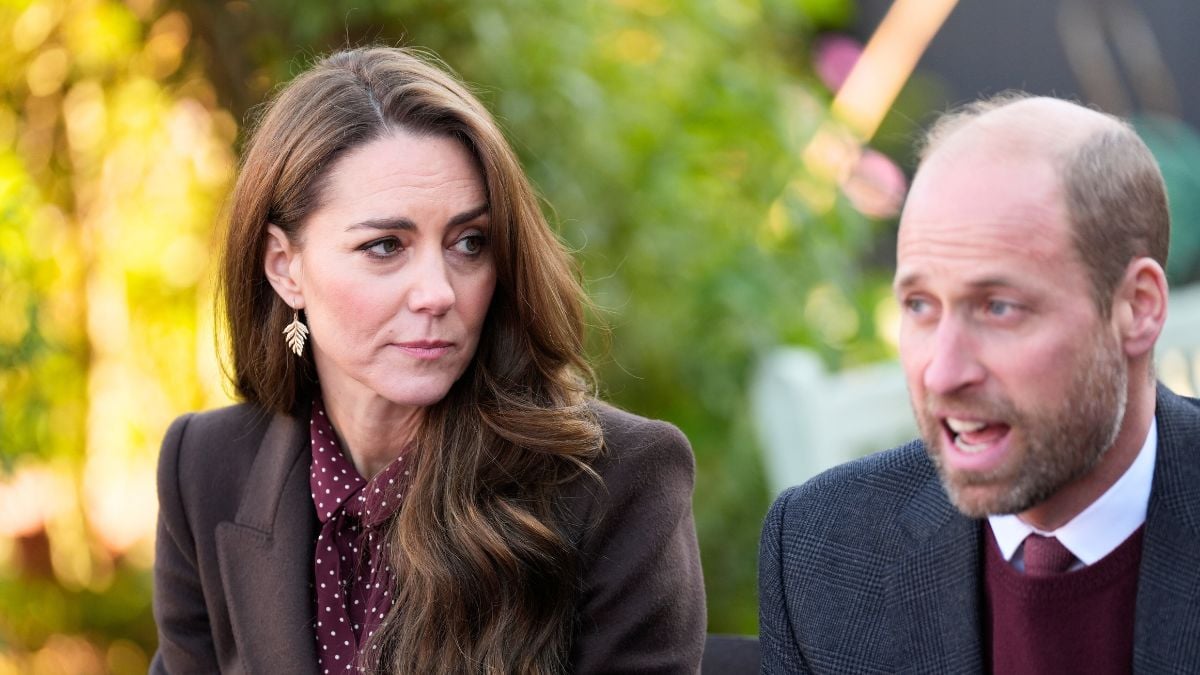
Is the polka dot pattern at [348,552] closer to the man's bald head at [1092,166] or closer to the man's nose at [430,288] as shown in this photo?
the man's nose at [430,288]

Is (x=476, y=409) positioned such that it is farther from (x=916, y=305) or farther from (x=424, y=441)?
(x=916, y=305)

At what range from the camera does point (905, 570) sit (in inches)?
74.8

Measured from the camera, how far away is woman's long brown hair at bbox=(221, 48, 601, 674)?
222 centimetres

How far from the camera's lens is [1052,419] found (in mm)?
1617

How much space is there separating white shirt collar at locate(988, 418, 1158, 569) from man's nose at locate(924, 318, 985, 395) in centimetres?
24

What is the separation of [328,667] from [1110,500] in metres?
1.23

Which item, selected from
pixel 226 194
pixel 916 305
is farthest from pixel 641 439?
pixel 226 194

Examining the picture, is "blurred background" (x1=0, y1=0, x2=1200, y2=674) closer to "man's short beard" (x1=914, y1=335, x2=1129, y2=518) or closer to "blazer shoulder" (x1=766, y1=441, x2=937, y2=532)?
"blazer shoulder" (x1=766, y1=441, x2=937, y2=532)

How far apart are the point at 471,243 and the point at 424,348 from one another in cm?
18

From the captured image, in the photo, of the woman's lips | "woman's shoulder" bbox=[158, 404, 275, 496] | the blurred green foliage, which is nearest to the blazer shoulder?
the woman's lips

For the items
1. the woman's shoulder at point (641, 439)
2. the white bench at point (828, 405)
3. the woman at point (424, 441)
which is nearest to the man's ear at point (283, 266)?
the woman at point (424, 441)

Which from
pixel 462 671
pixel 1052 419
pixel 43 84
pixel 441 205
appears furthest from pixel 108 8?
pixel 1052 419

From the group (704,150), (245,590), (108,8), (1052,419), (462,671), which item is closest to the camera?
(1052,419)

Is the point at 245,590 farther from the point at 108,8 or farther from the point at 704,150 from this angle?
the point at 704,150
